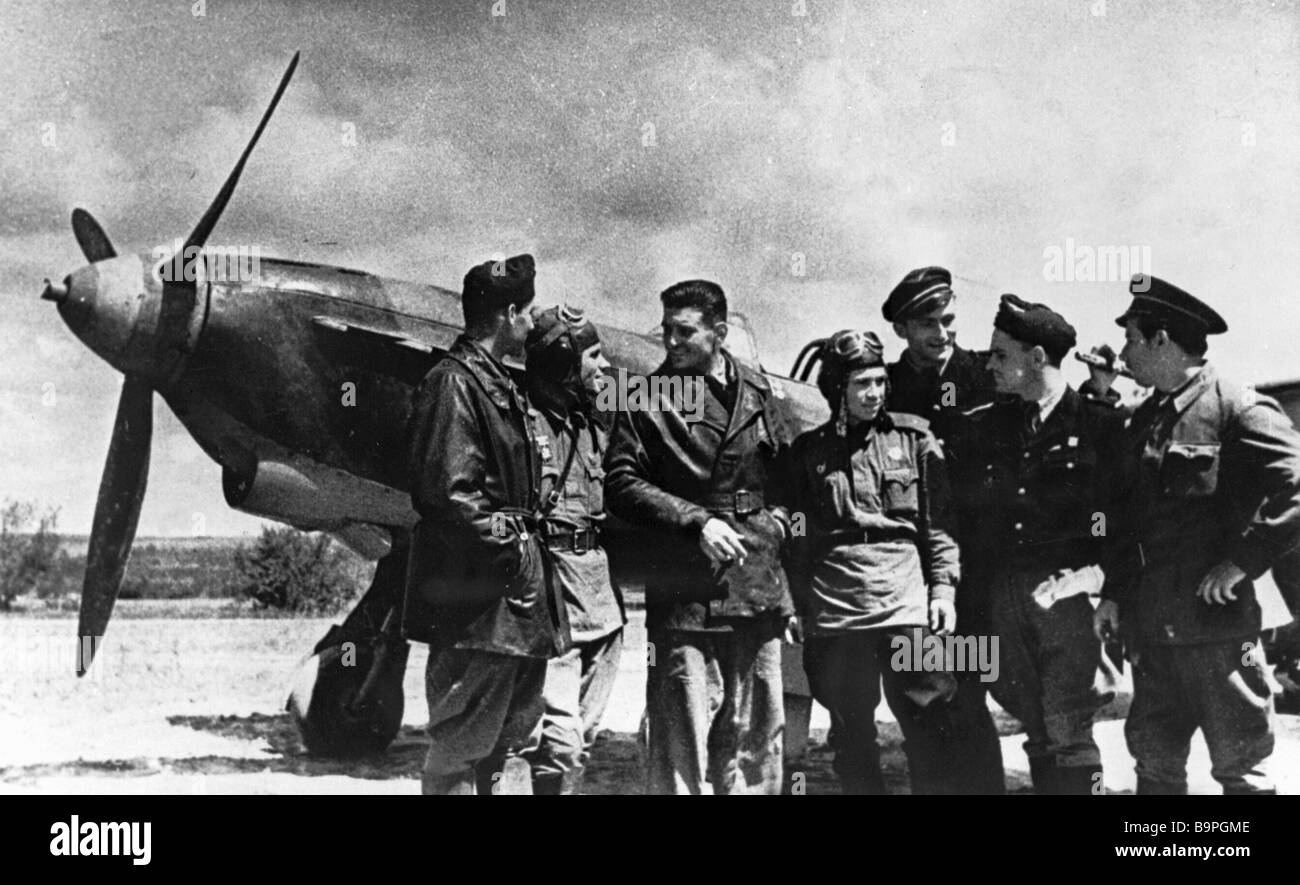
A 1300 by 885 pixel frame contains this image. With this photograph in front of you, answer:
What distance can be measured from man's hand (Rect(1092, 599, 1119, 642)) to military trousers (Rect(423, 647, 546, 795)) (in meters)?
2.36

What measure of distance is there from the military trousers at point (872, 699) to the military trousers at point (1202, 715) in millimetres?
824

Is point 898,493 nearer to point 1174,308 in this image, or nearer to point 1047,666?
point 1047,666

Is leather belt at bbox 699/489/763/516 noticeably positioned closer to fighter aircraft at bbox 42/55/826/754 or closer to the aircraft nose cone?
fighter aircraft at bbox 42/55/826/754

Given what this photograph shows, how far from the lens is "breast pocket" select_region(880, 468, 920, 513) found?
4820 millimetres

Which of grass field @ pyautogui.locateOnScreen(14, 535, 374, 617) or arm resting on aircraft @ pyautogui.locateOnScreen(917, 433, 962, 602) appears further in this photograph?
grass field @ pyautogui.locateOnScreen(14, 535, 374, 617)

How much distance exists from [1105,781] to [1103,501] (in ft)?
4.18

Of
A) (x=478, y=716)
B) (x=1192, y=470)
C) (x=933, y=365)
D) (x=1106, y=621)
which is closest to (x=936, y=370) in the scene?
(x=933, y=365)

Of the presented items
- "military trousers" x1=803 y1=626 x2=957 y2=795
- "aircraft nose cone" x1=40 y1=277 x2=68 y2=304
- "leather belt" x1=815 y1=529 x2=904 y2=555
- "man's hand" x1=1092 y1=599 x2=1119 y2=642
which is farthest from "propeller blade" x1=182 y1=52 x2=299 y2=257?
"man's hand" x1=1092 y1=599 x2=1119 y2=642

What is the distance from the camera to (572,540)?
4.83 metres

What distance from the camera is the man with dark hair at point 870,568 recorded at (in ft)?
15.5

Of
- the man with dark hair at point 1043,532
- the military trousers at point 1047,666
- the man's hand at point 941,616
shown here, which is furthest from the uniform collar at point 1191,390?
the man's hand at point 941,616
